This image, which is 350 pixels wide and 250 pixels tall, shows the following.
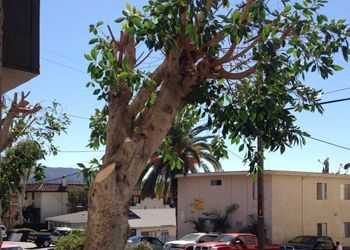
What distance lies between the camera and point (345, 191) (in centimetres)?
4338

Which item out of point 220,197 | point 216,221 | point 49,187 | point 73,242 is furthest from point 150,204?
point 73,242

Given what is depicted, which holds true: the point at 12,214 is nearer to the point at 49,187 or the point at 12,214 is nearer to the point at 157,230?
the point at 49,187

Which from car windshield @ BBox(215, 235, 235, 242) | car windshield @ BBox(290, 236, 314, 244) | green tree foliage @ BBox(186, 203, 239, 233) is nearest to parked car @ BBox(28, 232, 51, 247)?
green tree foliage @ BBox(186, 203, 239, 233)

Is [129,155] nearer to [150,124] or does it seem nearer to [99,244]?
[150,124]

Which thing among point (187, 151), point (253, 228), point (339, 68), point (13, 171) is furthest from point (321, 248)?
point (339, 68)

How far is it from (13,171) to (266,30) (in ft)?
34.8

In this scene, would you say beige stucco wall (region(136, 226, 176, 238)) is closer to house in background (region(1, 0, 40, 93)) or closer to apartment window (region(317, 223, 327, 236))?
apartment window (region(317, 223, 327, 236))

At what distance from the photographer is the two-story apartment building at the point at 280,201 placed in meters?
38.1

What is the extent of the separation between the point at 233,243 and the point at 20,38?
24.3 metres

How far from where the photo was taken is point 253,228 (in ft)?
123

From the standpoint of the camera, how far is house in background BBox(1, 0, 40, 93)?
5.80 metres

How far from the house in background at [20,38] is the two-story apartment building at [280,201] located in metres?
32.6

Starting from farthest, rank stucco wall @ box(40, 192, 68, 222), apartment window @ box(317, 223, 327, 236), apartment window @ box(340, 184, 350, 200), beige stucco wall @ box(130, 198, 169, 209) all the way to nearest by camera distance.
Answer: beige stucco wall @ box(130, 198, 169, 209), stucco wall @ box(40, 192, 68, 222), apartment window @ box(340, 184, 350, 200), apartment window @ box(317, 223, 327, 236)

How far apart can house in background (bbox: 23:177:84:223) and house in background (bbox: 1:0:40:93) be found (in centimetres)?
6389
